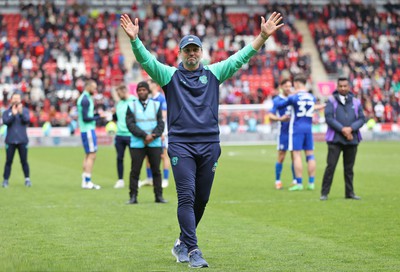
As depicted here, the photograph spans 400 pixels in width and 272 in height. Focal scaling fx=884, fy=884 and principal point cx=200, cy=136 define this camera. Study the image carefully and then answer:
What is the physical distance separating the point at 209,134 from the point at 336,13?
164 feet

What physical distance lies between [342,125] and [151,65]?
7.23 m

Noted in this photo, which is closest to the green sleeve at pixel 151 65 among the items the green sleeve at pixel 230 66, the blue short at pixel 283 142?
the green sleeve at pixel 230 66

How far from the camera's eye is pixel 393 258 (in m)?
9.13

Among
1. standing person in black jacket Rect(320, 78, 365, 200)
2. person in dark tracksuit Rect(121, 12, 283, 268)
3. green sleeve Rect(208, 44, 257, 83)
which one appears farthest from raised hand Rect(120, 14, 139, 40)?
standing person in black jacket Rect(320, 78, 365, 200)

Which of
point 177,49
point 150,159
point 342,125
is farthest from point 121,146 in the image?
point 177,49

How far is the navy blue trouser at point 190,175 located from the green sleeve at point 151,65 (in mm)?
681

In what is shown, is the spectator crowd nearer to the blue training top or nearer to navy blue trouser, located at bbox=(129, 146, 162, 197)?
the blue training top

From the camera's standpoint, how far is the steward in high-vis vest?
1495 cm

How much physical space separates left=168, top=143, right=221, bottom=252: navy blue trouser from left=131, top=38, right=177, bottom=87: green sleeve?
681mm

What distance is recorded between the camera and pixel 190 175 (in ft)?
28.8

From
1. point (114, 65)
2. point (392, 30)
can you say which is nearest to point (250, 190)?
point (114, 65)

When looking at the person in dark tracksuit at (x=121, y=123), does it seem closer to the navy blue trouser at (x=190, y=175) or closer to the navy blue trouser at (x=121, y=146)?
the navy blue trouser at (x=121, y=146)

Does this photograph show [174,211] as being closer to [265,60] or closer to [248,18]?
[265,60]

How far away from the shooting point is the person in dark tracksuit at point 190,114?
8.75 metres
